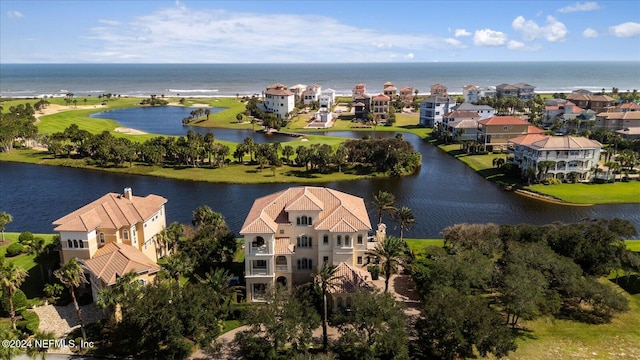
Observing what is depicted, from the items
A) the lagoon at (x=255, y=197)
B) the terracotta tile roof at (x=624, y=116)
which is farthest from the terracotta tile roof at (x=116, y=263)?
the terracotta tile roof at (x=624, y=116)

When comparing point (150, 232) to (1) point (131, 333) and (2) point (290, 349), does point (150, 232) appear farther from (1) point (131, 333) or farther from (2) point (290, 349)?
(2) point (290, 349)

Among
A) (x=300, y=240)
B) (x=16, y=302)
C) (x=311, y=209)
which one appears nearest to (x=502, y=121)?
(x=311, y=209)

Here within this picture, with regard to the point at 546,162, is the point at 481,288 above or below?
below

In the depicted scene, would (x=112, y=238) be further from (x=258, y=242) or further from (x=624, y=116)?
(x=624, y=116)

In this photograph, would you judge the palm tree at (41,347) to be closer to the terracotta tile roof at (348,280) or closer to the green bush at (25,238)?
the green bush at (25,238)

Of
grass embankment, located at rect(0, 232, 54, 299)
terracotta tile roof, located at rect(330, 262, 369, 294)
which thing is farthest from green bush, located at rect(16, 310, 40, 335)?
terracotta tile roof, located at rect(330, 262, 369, 294)

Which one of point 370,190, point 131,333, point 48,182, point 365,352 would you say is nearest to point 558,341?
point 365,352
